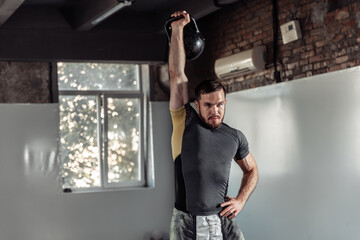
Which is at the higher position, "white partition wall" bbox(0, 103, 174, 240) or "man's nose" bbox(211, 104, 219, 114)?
"man's nose" bbox(211, 104, 219, 114)

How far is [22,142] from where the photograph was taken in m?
7.95

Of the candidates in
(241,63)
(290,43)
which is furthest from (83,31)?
(290,43)

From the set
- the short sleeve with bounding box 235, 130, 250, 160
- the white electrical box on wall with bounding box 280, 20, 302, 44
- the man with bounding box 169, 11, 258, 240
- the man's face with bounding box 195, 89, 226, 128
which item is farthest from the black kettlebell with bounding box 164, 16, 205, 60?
the white electrical box on wall with bounding box 280, 20, 302, 44

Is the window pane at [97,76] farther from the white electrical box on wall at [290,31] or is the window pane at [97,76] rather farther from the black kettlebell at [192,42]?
the black kettlebell at [192,42]

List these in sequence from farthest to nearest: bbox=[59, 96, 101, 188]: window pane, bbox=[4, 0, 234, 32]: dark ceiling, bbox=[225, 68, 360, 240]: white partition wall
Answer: bbox=[59, 96, 101, 188]: window pane
bbox=[4, 0, 234, 32]: dark ceiling
bbox=[225, 68, 360, 240]: white partition wall

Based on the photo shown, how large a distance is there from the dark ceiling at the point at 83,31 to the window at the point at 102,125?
63cm

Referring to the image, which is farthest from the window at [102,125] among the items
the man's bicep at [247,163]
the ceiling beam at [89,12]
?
the man's bicep at [247,163]

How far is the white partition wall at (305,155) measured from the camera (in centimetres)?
530

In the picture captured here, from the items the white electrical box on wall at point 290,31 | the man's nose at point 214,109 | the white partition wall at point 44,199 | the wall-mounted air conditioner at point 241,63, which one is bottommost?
the white partition wall at point 44,199

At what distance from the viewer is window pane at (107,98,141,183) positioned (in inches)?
344

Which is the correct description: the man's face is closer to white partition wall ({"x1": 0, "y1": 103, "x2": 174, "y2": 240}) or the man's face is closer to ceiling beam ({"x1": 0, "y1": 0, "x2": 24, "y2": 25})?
ceiling beam ({"x1": 0, "y1": 0, "x2": 24, "y2": 25})

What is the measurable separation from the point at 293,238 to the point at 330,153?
1.11 m

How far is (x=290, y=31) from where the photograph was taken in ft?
20.1

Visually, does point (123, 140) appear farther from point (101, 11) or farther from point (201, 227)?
point (201, 227)
